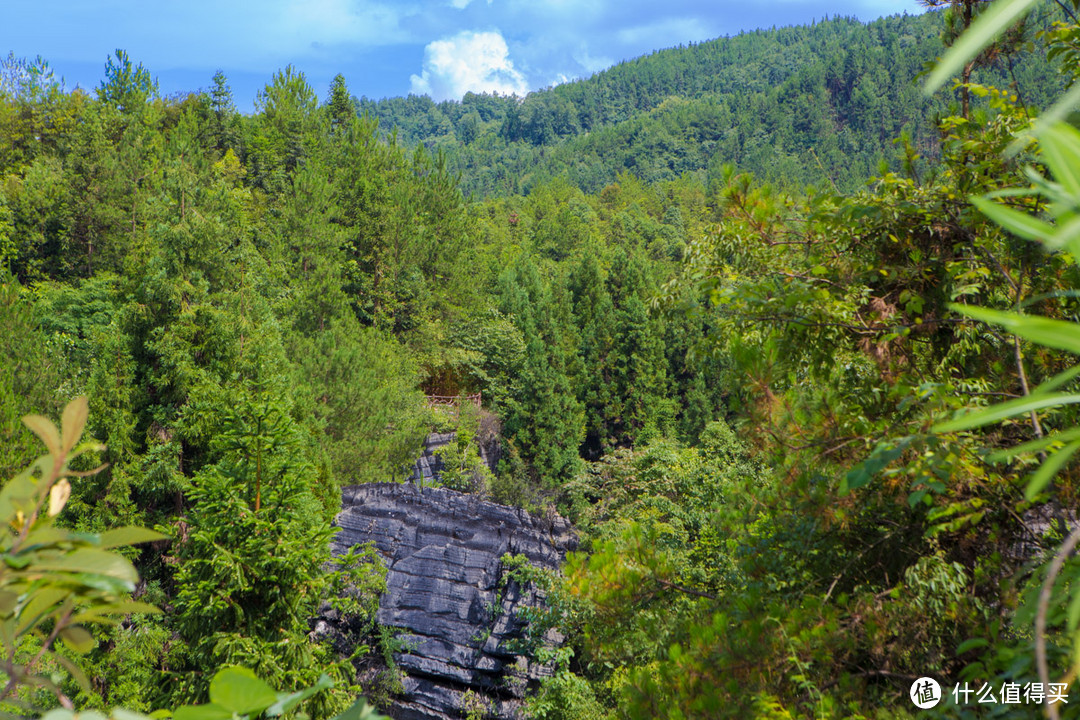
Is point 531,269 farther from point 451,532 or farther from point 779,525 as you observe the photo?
point 779,525

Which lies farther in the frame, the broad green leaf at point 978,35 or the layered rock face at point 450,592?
Result: the layered rock face at point 450,592

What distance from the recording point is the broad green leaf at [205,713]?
1.95 feet

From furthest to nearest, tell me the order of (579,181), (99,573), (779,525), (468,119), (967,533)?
(468,119) < (579,181) < (779,525) < (967,533) < (99,573)

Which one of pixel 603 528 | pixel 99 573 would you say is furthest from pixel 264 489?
pixel 603 528

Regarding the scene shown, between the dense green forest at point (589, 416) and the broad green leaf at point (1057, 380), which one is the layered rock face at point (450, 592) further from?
the broad green leaf at point (1057, 380)

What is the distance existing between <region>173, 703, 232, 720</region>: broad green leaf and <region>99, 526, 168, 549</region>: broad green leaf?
17 cm

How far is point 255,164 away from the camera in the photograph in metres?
29.0

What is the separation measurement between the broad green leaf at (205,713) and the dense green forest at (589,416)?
1cm

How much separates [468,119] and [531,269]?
3996 inches

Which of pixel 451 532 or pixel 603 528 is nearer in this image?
→ pixel 451 532

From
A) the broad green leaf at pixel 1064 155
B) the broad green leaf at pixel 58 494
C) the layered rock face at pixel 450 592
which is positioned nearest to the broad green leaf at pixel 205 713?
the broad green leaf at pixel 58 494

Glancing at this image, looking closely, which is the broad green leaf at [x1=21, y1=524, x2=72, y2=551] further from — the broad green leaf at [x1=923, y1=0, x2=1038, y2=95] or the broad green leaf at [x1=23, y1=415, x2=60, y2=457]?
the broad green leaf at [x1=923, y1=0, x2=1038, y2=95]

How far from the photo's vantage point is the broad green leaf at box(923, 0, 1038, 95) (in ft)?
1.26

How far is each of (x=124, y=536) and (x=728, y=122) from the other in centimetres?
9967
